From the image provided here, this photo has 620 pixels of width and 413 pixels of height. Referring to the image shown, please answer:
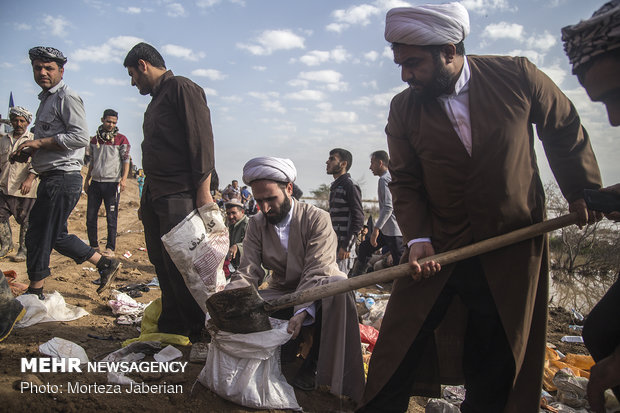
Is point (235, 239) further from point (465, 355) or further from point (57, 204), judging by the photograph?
point (465, 355)

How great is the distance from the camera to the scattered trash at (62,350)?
244 centimetres

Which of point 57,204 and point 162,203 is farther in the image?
point 57,204

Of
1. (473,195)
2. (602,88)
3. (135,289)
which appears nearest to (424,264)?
(473,195)

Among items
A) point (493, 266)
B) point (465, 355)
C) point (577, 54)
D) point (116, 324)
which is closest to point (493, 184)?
point (493, 266)

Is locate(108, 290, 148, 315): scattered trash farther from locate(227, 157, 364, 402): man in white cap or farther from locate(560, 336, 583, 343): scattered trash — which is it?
locate(560, 336, 583, 343): scattered trash

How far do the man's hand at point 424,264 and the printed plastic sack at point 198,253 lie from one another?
139 centimetres

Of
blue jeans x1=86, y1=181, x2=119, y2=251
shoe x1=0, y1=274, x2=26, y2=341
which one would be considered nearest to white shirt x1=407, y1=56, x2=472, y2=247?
shoe x1=0, y1=274, x2=26, y2=341

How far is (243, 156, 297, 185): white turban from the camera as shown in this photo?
2.64m

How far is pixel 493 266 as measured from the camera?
1797 millimetres

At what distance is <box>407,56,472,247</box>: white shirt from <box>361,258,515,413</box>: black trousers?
59 cm

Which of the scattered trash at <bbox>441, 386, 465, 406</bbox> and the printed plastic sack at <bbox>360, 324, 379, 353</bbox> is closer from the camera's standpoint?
the scattered trash at <bbox>441, 386, 465, 406</bbox>

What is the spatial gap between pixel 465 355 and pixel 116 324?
9.63 feet

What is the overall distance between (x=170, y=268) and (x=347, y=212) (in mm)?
2679

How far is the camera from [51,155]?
3.34m
